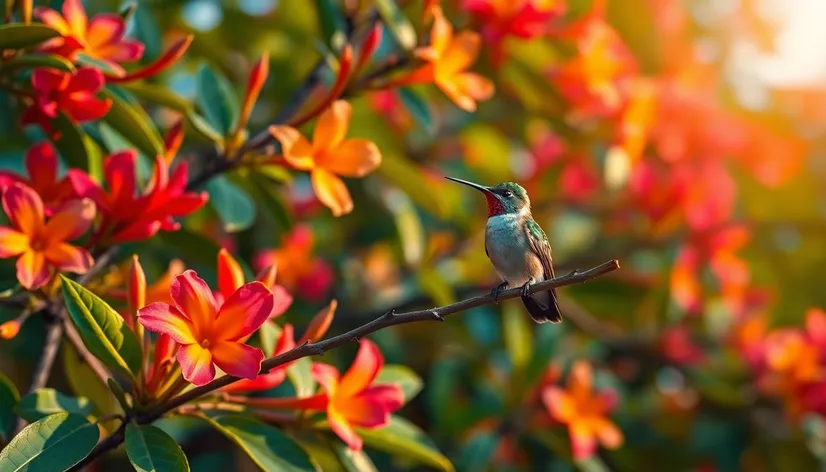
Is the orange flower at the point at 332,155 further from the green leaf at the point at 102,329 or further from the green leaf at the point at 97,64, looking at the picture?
the green leaf at the point at 102,329

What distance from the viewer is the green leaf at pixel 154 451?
1373mm

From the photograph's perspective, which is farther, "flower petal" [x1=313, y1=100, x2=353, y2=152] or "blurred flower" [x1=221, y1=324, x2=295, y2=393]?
"flower petal" [x1=313, y1=100, x2=353, y2=152]

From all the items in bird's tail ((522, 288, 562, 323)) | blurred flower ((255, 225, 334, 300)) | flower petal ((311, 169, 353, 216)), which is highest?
flower petal ((311, 169, 353, 216))

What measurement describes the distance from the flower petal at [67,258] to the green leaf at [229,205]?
1.61 feet

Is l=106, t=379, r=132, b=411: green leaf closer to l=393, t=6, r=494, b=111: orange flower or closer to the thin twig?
the thin twig

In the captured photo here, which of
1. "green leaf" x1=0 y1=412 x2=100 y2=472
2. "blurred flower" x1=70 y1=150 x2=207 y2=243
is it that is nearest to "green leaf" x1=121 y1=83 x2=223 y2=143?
"blurred flower" x1=70 y1=150 x2=207 y2=243

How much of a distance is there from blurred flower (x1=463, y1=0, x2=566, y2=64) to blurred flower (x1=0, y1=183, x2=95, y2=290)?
1.16m

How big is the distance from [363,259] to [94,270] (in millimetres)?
1807

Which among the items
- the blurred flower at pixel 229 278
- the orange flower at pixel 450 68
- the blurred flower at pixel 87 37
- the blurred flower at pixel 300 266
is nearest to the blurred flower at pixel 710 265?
the blurred flower at pixel 300 266

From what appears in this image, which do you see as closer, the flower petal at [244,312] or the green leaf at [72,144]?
the flower petal at [244,312]

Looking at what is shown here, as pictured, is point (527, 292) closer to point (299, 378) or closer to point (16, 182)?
point (299, 378)

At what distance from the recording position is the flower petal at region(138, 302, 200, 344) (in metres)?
1.25

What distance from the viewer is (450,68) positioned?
6.79 feet

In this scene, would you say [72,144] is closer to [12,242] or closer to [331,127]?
[12,242]
